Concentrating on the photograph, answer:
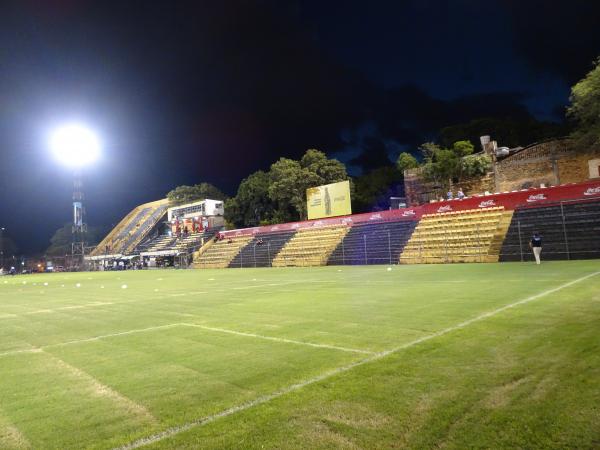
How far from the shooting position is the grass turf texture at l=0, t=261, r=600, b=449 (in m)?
2.90

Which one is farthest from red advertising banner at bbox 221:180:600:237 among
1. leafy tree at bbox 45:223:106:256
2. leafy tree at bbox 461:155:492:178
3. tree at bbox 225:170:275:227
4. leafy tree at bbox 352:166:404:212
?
leafy tree at bbox 45:223:106:256

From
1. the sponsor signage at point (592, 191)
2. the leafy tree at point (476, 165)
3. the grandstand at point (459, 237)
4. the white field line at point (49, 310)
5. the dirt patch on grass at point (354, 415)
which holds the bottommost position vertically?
the dirt patch on grass at point (354, 415)

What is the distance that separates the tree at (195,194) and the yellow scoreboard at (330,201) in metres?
34.5

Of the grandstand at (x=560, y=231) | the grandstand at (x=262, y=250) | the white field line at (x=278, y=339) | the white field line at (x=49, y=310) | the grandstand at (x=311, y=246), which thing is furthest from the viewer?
the grandstand at (x=262, y=250)

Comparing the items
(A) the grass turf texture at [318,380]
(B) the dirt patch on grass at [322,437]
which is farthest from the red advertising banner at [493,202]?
(B) the dirt patch on grass at [322,437]

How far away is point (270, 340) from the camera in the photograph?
5.96 meters

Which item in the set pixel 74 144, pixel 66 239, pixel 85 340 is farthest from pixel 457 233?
pixel 66 239

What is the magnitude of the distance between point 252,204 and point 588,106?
3906cm

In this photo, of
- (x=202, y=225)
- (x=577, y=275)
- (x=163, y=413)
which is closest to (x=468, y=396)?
(x=163, y=413)

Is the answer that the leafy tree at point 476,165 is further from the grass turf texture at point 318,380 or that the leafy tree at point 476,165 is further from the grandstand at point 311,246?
the grass turf texture at point 318,380

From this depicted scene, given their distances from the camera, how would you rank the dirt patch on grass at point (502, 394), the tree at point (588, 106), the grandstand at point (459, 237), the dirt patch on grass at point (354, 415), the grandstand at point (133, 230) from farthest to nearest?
the grandstand at point (133, 230) < the tree at point (588, 106) < the grandstand at point (459, 237) < the dirt patch on grass at point (502, 394) < the dirt patch on grass at point (354, 415)

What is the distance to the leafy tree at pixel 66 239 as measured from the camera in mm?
91000

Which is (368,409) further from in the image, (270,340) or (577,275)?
(577,275)

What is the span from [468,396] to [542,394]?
59 centimetres
